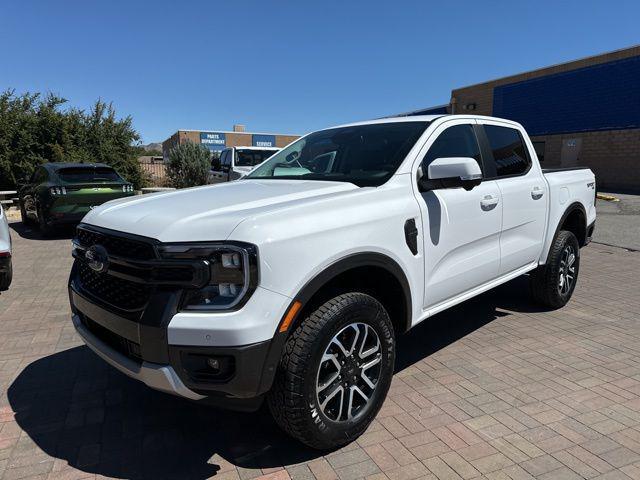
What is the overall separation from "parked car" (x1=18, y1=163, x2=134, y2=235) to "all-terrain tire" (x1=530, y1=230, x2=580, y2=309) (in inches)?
314

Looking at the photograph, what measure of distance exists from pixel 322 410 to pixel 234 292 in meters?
0.84

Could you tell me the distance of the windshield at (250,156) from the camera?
43.3ft

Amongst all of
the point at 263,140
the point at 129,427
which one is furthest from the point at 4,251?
the point at 263,140

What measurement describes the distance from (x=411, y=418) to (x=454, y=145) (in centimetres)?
204

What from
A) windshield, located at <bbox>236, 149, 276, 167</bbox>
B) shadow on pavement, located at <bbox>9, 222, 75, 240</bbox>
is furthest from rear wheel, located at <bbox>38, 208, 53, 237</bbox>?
windshield, located at <bbox>236, 149, 276, 167</bbox>

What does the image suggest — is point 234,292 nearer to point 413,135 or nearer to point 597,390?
point 413,135

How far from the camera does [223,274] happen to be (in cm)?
220

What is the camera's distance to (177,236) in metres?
2.26

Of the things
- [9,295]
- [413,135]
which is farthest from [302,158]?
[9,295]

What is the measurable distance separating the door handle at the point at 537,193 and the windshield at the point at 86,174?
8574mm

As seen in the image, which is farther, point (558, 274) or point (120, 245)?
point (558, 274)

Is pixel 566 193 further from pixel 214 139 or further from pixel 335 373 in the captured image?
pixel 214 139

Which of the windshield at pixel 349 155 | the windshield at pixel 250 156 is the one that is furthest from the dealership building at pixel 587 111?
the windshield at pixel 349 155

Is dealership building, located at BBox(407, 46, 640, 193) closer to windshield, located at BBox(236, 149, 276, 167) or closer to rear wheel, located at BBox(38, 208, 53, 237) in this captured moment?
windshield, located at BBox(236, 149, 276, 167)
